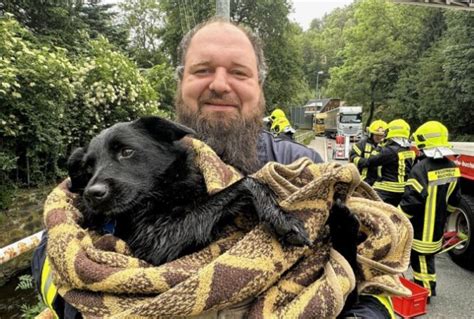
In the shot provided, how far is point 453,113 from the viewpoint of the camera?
26.6m

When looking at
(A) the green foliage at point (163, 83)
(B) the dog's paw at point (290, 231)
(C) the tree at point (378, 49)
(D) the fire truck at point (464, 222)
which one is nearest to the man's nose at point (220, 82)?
(B) the dog's paw at point (290, 231)

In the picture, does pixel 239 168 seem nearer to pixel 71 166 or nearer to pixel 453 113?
pixel 71 166

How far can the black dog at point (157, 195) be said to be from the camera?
130cm

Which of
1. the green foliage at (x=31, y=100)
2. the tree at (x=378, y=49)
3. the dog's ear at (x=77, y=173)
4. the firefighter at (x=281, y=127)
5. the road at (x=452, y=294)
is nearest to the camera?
the dog's ear at (x=77, y=173)

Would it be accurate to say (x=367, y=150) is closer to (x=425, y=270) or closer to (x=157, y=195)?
(x=425, y=270)

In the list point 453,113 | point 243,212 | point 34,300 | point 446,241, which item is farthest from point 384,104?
point 243,212

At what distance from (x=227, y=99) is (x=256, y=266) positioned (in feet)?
3.39

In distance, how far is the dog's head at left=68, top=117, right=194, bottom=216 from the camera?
1420mm

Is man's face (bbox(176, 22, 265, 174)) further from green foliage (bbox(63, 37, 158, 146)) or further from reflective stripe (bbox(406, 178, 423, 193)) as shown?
green foliage (bbox(63, 37, 158, 146))

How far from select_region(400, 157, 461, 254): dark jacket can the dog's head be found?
421 centimetres

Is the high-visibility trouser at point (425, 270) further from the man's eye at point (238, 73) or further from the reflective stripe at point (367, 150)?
the man's eye at point (238, 73)

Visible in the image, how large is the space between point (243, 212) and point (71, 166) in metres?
0.88

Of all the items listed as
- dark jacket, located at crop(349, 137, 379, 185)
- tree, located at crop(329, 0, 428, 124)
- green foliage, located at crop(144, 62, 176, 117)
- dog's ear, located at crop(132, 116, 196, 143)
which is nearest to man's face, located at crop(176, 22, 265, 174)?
dog's ear, located at crop(132, 116, 196, 143)

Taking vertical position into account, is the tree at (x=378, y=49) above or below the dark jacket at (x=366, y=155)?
above
